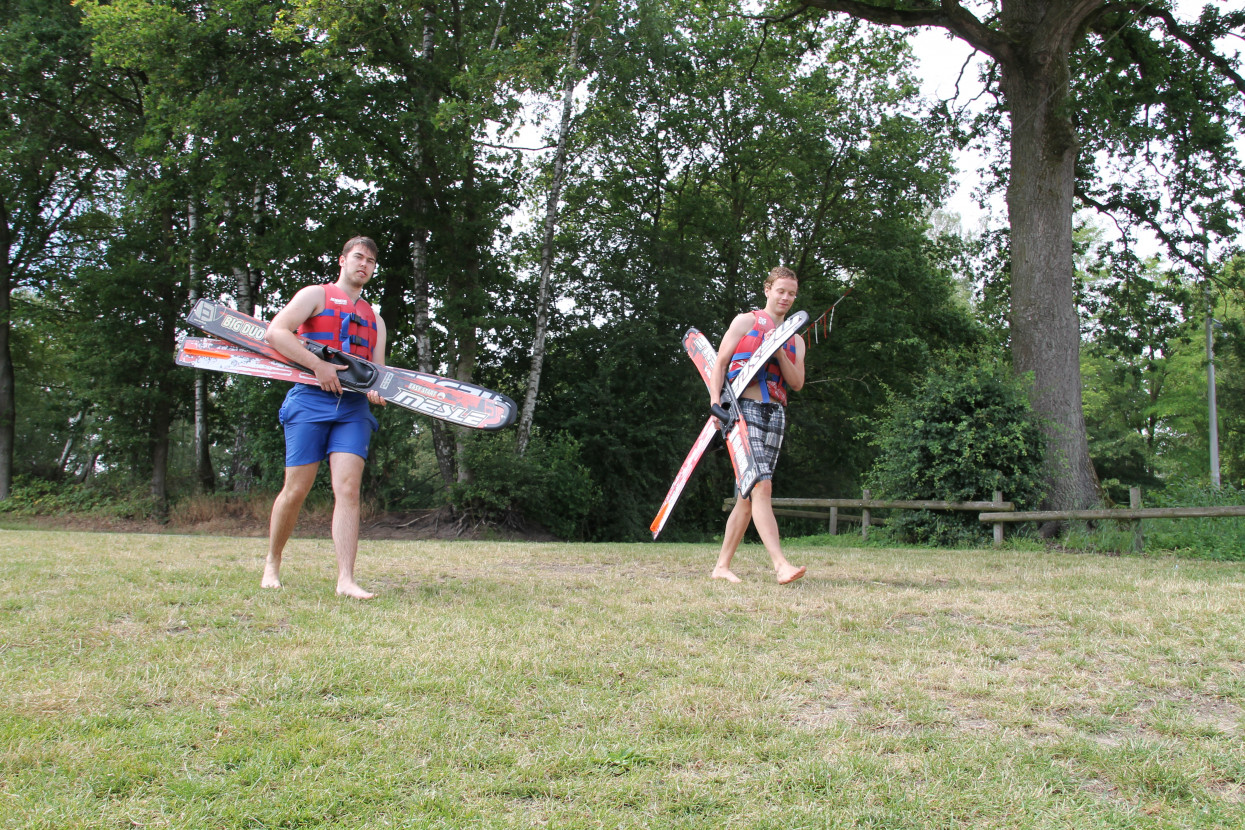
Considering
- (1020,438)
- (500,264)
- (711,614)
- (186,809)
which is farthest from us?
(500,264)

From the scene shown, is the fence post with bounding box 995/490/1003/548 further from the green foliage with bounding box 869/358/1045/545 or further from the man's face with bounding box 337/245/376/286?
the man's face with bounding box 337/245/376/286

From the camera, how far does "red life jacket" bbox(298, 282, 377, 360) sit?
477 cm

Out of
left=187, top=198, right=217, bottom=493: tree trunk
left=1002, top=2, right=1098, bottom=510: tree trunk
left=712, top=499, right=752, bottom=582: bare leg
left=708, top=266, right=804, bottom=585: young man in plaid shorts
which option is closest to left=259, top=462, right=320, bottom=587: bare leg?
left=708, top=266, right=804, bottom=585: young man in plaid shorts

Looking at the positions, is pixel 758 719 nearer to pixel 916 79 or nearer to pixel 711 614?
pixel 711 614

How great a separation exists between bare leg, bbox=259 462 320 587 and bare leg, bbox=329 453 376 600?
163 mm

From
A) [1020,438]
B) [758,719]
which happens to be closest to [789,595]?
[758,719]

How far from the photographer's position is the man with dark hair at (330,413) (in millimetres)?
4594

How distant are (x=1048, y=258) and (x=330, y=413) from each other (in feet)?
33.2

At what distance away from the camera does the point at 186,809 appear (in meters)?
1.83

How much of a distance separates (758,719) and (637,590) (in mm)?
2526

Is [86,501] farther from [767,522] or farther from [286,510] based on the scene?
[767,522]

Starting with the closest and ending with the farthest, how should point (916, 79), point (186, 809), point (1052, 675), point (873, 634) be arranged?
point (186, 809) → point (1052, 675) → point (873, 634) → point (916, 79)

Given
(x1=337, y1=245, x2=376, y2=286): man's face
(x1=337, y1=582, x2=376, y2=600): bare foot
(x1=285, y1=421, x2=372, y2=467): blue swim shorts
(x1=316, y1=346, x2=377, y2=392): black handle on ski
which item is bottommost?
(x1=337, y1=582, x2=376, y2=600): bare foot

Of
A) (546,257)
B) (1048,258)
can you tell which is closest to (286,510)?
(1048,258)
